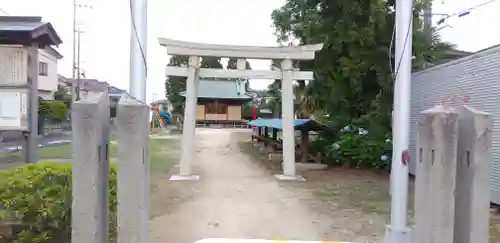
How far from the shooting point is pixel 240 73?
13.2m

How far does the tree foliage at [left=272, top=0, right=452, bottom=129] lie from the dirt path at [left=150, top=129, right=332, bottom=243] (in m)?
3.55

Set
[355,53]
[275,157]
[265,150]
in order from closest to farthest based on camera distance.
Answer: [355,53] < [275,157] < [265,150]

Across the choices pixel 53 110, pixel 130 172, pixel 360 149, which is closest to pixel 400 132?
pixel 130 172

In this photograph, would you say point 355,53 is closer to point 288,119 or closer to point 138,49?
point 288,119

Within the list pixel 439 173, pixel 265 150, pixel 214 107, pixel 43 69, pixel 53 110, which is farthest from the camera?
pixel 214 107

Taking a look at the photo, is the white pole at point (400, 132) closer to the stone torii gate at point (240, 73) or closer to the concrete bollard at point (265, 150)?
Result: the stone torii gate at point (240, 73)

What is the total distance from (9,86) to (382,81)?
32.1 feet

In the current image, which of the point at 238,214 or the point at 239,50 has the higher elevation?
the point at 239,50

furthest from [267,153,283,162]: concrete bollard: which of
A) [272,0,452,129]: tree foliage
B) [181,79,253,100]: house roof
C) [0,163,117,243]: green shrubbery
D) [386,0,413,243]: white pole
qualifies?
[181,79,253,100]: house roof

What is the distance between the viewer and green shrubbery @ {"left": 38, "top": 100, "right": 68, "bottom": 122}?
3027cm

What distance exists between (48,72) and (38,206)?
40413 millimetres

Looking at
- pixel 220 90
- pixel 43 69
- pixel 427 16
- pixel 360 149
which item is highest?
pixel 43 69

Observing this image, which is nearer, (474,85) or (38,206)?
(38,206)

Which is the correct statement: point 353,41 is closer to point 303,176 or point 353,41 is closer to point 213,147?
point 303,176
